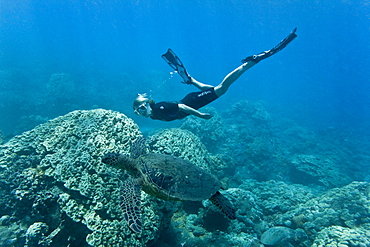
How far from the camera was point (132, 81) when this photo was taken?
3153 cm

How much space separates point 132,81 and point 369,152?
34.7 meters

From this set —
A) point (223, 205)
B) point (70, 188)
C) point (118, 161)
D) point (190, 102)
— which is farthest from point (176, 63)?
point (223, 205)

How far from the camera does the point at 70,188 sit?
394cm

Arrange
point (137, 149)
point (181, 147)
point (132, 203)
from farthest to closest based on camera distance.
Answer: point (181, 147) → point (137, 149) → point (132, 203)

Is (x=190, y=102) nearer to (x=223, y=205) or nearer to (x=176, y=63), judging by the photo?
(x=176, y=63)

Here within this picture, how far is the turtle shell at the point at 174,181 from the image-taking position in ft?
10.9

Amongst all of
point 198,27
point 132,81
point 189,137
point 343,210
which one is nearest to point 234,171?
point 189,137

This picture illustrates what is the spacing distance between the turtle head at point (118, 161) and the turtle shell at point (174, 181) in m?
0.18

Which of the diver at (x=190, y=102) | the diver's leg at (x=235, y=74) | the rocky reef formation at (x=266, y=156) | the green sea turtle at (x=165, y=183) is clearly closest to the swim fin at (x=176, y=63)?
the diver at (x=190, y=102)

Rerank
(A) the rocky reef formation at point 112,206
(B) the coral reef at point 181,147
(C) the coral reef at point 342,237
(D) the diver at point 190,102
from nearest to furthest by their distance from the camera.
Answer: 1. (A) the rocky reef formation at point 112,206
2. (C) the coral reef at point 342,237
3. (D) the diver at point 190,102
4. (B) the coral reef at point 181,147

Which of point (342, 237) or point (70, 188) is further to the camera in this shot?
point (342, 237)

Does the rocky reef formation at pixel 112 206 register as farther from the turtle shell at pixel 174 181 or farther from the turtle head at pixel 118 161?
the turtle shell at pixel 174 181

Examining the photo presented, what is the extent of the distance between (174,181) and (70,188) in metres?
2.55

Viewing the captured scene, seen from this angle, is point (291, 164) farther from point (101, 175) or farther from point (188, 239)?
point (101, 175)
